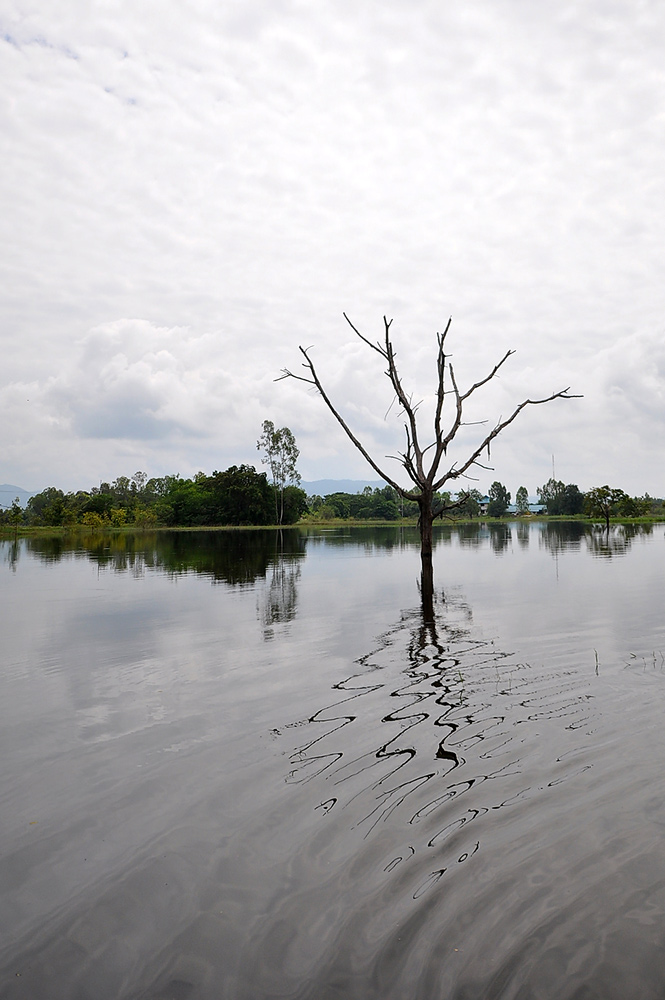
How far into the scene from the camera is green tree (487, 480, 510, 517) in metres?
145

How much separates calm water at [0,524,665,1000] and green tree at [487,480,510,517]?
13774 centimetres

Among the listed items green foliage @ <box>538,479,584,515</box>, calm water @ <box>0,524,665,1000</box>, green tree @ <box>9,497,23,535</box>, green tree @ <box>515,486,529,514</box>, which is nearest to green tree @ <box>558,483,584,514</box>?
green foliage @ <box>538,479,584,515</box>

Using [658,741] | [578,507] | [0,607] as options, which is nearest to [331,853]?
[658,741]

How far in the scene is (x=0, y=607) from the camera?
16266mm

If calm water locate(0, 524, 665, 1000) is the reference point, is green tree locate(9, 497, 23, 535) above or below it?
above

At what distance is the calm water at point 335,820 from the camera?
3.31 m

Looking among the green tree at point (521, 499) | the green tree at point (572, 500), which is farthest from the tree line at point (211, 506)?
the green tree at point (521, 499)

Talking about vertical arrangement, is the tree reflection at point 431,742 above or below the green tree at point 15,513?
below

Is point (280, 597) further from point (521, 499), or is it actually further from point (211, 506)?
point (521, 499)

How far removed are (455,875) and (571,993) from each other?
1000 mm

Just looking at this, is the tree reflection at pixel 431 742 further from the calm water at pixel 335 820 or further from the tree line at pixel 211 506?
the tree line at pixel 211 506

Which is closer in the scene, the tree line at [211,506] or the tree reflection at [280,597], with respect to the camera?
the tree reflection at [280,597]

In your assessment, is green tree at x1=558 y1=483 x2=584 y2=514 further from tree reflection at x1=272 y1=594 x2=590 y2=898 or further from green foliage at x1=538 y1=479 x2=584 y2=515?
tree reflection at x1=272 y1=594 x2=590 y2=898

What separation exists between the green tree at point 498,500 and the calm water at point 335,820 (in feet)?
452
